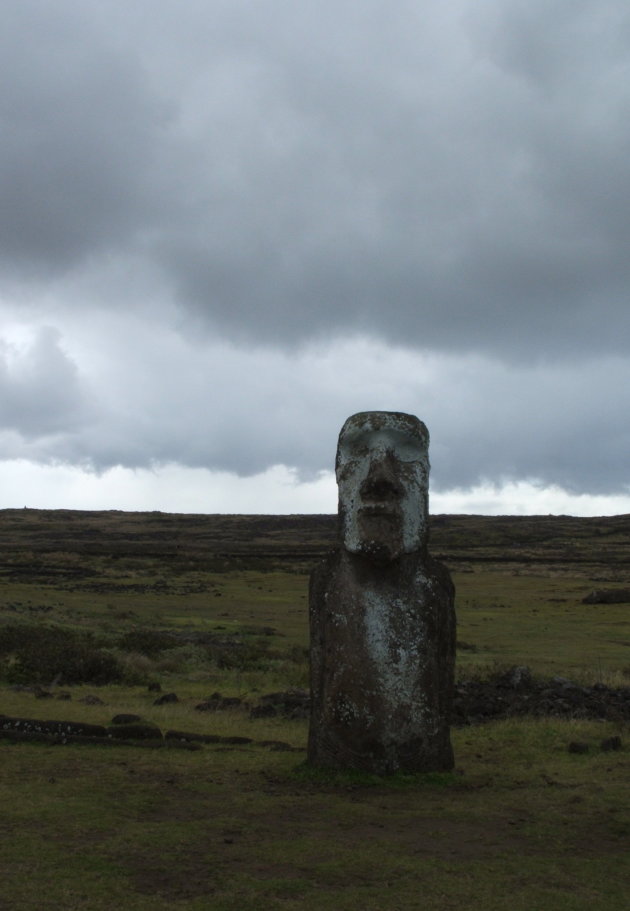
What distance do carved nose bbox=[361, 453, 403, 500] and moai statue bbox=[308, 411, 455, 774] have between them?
0.04ft

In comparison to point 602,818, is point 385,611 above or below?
above

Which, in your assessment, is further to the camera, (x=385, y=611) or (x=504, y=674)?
(x=504, y=674)

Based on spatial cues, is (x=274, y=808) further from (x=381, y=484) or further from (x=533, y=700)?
(x=533, y=700)

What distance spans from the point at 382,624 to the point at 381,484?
5.10 feet

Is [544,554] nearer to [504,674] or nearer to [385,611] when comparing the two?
[504,674]

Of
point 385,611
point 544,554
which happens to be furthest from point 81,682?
point 544,554

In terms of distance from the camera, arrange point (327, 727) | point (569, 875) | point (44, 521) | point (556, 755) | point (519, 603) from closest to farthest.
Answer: point (569, 875)
point (327, 727)
point (556, 755)
point (519, 603)
point (44, 521)

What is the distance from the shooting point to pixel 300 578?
173 feet

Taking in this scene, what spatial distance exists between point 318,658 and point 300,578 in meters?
42.9

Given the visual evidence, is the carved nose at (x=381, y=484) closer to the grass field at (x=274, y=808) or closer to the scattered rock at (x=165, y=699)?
the grass field at (x=274, y=808)

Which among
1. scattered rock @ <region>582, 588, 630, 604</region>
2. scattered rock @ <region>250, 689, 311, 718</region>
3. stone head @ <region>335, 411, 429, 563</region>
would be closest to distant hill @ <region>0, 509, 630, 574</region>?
scattered rock @ <region>582, 588, 630, 604</region>

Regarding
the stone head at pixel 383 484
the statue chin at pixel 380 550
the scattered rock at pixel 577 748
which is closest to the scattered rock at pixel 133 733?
the stone head at pixel 383 484

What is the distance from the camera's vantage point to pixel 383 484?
10.0m

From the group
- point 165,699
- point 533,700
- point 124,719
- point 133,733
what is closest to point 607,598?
point 533,700
